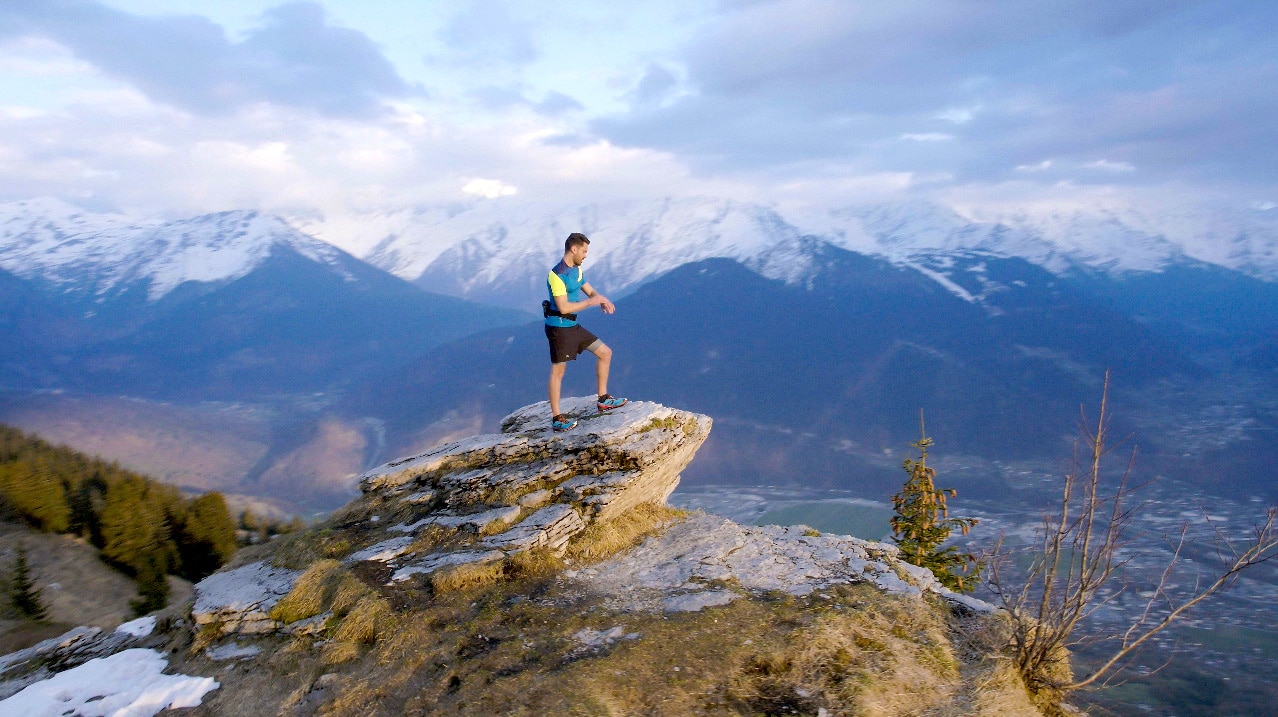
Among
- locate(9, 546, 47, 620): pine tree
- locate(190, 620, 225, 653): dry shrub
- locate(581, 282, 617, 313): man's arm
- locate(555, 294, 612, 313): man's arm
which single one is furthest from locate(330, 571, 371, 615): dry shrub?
locate(9, 546, 47, 620): pine tree

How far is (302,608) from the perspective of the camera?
11.4m

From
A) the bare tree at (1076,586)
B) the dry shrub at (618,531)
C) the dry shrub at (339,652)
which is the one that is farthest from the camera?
the dry shrub at (618,531)

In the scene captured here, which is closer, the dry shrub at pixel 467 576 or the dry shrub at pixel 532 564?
the dry shrub at pixel 467 576

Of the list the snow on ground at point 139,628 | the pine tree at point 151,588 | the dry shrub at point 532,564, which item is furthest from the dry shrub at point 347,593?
the pine tree at point 151,588

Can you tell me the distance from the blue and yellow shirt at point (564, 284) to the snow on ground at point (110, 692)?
9.03 m

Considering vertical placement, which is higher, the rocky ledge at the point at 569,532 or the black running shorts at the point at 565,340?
the black running shorts at the point at 565,340

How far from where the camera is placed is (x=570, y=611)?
36.3 feet

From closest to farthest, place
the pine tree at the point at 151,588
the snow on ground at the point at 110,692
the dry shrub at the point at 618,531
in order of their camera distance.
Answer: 1. the snow on ground at the point at 110,692
2. the dry shrub at the point at 618,531
3. the pine tree at the point at 151,588

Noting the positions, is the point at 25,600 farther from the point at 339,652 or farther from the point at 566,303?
the point at 566,303

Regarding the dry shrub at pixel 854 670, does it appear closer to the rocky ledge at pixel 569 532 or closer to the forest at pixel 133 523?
the rocky ledge at pixel 569 532

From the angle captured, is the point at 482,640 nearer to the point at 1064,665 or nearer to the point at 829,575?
the point at 829,575

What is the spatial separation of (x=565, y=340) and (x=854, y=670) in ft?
29.4

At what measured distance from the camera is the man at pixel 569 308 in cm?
1443

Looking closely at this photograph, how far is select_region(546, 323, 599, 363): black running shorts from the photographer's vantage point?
15141 mm
